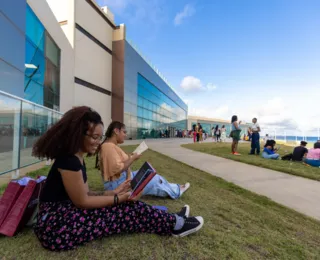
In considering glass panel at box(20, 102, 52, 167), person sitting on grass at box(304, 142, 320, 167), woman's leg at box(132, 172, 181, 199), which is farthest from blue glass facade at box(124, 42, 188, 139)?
woman's leg at box(132, 172, 181, 199)

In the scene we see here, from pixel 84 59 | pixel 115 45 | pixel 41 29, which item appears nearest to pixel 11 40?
pixel 41 29

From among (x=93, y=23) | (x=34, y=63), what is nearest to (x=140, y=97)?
(x=93, y=23)

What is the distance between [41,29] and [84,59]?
6.87 metres

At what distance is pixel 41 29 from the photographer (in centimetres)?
1254

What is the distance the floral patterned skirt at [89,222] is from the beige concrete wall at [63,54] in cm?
1388

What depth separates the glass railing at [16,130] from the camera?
4.21m

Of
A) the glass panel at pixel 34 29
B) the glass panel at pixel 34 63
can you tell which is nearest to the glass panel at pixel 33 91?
the glass panel at pixel 34 63

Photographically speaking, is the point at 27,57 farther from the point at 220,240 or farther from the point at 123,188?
the point at 220,240

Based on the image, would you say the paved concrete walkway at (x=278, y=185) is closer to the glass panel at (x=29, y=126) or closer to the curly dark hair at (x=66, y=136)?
the curly dark hair at (x=66, y=136)

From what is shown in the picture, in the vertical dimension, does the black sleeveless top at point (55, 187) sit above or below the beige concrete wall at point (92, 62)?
below

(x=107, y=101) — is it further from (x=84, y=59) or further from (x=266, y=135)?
(x=266, y=135)

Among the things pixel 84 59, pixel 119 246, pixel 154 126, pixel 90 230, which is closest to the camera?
pixel 90 230

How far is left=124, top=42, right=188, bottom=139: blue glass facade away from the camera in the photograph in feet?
83.5

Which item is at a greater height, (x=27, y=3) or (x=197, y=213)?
(x=27, y=3)
